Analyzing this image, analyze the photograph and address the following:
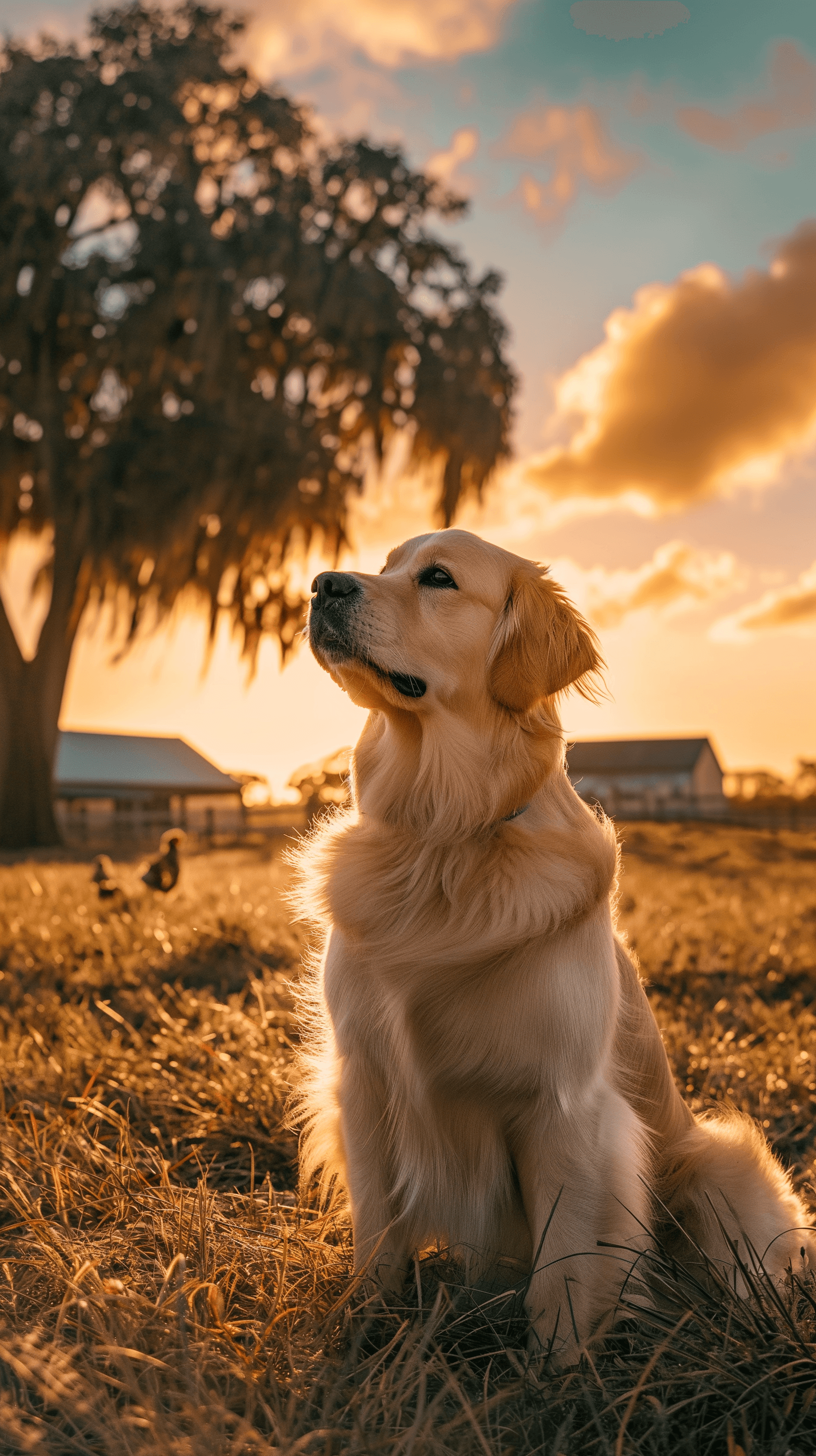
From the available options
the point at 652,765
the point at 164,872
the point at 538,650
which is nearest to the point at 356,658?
the point at 538,650

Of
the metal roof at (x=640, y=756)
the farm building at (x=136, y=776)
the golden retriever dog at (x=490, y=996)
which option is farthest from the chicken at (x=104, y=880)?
the metal roof at (x=640, y=756)

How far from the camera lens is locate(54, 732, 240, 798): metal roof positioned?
3884 centimetres

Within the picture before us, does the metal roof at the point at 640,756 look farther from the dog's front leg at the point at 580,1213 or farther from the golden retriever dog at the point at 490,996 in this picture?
the dog's front leg at the point at 580,1213

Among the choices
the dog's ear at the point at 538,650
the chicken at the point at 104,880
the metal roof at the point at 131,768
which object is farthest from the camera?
the metal roof at the point at 131,768

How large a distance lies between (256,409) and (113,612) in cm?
362

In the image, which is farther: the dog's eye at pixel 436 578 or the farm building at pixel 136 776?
the farm building at pixel 136 776

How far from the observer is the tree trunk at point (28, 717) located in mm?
14641

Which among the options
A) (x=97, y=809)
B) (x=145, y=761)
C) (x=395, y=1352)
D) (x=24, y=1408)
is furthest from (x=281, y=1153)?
(x=145, y=761)

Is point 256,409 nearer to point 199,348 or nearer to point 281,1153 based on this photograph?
point 199,348

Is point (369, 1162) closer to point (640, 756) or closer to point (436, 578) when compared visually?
point (436, 578)

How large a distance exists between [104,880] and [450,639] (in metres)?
5.26

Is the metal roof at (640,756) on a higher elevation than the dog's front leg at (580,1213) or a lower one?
higher

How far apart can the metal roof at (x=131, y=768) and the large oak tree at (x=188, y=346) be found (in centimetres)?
2424

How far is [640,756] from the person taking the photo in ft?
184
